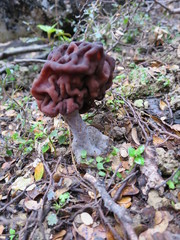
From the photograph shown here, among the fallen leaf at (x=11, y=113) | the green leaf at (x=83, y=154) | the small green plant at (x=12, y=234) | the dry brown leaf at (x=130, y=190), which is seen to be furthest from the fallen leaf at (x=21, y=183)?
the fallen leaf at (x=11, y=113)

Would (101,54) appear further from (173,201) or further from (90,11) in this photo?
(90,11)

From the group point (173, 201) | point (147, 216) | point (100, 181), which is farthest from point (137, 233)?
point (100, 181)

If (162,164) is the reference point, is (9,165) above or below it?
below

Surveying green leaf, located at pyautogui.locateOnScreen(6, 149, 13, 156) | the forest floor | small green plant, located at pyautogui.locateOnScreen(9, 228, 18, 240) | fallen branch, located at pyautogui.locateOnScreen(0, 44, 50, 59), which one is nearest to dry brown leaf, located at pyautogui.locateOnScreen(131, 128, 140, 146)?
the forest floor

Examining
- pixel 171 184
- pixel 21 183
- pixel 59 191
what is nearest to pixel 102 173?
pixel 59 191

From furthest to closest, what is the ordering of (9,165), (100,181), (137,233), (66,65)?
(9,165), (100,181), (66,65), (137,233)

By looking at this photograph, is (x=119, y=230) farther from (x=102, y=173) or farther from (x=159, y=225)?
(x=102, y=173)

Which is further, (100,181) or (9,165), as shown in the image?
(9,165)

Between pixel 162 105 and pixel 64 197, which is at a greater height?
pixel 162 105

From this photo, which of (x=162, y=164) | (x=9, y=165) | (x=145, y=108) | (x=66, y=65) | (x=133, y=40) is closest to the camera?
(x=66, y=65)
